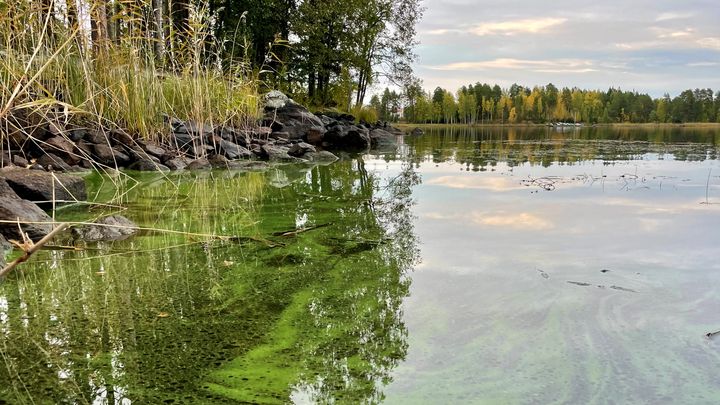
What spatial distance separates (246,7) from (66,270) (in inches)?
621

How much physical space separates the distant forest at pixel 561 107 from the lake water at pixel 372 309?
53806 millimetres

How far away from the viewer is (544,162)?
6.64 meters

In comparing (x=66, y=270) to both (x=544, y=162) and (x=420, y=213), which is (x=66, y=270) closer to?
(x=420, y=213)

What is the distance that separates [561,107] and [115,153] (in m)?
75.0

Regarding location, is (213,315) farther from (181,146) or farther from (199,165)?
(181,146)

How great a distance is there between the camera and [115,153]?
484 centimetres

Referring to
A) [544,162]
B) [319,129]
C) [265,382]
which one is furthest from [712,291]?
[319,129]

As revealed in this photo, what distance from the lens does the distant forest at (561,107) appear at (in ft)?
195

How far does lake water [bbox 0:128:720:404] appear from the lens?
1.09 meters

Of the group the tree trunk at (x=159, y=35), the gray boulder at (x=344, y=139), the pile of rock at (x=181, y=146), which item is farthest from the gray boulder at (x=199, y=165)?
the gray boulder at (x=344, y=139)

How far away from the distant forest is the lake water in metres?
53.8

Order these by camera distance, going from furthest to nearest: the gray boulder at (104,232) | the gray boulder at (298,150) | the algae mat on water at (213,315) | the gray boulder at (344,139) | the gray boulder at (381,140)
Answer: the gray boulder at (381,140)
the gray boulder at (344,139)
the gray boulder at (298,150)
the gray boulder at (104,232)
the algae mat on water at (213,315)

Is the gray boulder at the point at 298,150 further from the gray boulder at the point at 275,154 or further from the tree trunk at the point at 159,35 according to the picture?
the tree trunk at the point at 159,35

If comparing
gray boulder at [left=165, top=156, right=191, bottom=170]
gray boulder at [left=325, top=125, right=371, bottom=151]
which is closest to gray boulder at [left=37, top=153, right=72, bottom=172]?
gray boulder at [left=165, top=156, right=191, bottom=170]
